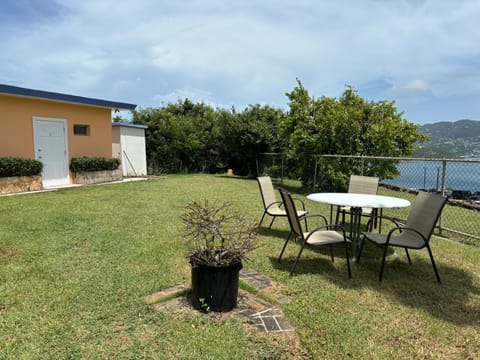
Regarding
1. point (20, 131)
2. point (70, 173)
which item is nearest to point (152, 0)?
point (20, 131)

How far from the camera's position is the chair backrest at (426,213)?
327cm

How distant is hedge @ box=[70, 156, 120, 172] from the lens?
10.4m

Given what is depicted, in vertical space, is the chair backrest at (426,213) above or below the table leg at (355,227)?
above

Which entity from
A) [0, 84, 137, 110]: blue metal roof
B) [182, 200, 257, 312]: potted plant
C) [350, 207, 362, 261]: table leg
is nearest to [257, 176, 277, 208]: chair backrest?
[350, 207, 362, 261]: table leg

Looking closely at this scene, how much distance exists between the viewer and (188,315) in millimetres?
2475

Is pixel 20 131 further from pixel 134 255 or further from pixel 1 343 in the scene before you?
pixel 1 343

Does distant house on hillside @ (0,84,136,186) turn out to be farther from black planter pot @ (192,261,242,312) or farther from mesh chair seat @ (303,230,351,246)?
mesh chair seat @ (303,230,351,246)

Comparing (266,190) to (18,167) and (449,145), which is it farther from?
(449,145)

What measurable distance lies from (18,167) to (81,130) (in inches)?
110

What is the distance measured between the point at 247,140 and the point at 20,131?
8.64 meters

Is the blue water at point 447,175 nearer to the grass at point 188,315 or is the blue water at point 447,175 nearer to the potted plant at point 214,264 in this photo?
the grass at point 188,315

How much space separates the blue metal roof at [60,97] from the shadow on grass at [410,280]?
29.7 ft

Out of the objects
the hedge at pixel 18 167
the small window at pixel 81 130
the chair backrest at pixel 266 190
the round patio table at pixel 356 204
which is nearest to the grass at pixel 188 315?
the round patio table at pixel 356 204

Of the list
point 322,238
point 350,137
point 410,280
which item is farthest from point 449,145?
point 322,238
